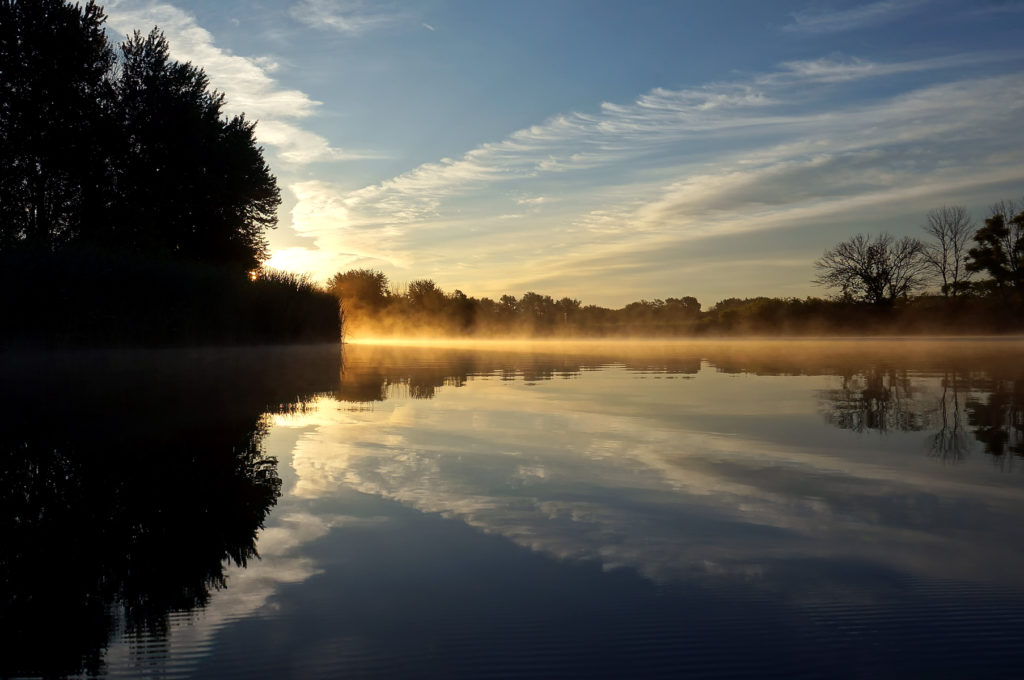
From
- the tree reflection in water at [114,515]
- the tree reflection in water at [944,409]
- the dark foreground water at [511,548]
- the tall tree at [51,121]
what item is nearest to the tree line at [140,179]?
the tall tree at [51,121]

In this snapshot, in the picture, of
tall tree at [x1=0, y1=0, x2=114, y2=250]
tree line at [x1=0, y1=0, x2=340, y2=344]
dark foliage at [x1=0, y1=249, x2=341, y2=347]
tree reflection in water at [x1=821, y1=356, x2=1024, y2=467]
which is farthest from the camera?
tall tree at [x1=0, y1=0, x2=114, y2=250]

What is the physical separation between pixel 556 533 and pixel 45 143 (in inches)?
1243

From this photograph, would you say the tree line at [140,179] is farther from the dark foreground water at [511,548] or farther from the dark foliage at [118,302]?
the dark foreground water at [511,548]

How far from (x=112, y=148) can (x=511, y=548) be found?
108 ft

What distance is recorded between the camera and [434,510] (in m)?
4.00

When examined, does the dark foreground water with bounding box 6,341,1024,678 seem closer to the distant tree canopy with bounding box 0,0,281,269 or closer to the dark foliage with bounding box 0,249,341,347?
the dark foliage with bounding box 0,249,341,347

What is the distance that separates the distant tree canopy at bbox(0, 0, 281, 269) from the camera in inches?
1055

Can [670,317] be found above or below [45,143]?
below

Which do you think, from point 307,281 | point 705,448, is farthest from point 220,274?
point 705,448

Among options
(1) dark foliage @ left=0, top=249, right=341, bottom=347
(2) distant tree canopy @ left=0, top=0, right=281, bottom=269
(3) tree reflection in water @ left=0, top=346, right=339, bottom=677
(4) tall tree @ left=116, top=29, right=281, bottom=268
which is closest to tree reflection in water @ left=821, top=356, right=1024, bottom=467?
(3) tree reflection in water @ left=0, top=346, right=339, bottom=677

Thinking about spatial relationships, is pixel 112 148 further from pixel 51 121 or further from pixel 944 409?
pixel 944 409

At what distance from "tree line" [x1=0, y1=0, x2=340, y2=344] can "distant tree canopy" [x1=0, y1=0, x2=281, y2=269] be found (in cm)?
5

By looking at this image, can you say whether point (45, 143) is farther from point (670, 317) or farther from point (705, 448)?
point (670, 317)

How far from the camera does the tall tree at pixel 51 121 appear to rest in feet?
87.1
